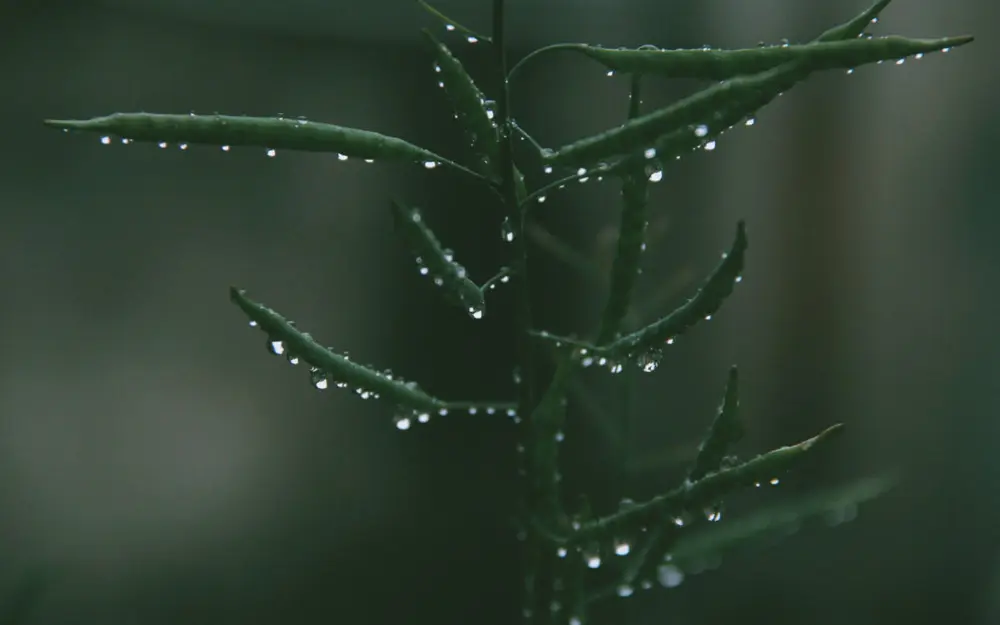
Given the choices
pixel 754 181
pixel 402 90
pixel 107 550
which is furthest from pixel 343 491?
pixel 754 181

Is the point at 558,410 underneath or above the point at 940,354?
underneath

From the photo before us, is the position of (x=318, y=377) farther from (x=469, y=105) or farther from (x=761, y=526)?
(x=761, y=526)

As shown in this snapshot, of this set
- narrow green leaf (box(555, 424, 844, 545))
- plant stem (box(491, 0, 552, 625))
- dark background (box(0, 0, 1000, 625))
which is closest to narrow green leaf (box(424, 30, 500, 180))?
plant stem (box(491, 0, 552, 625))

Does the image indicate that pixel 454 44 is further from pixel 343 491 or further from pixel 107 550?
pixel 107 550

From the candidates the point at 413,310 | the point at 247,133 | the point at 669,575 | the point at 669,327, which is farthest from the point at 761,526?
the point at 413,310

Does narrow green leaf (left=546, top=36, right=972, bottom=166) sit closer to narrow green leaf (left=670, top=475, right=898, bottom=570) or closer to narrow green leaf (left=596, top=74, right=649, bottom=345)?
narrow green leaf (left=596, top=74, right=649, bottom=345)

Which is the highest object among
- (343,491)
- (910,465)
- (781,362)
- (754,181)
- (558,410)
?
(754,181)

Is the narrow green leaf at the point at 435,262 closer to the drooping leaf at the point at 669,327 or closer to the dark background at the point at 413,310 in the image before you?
the drooping leaf at the point at 669,327
